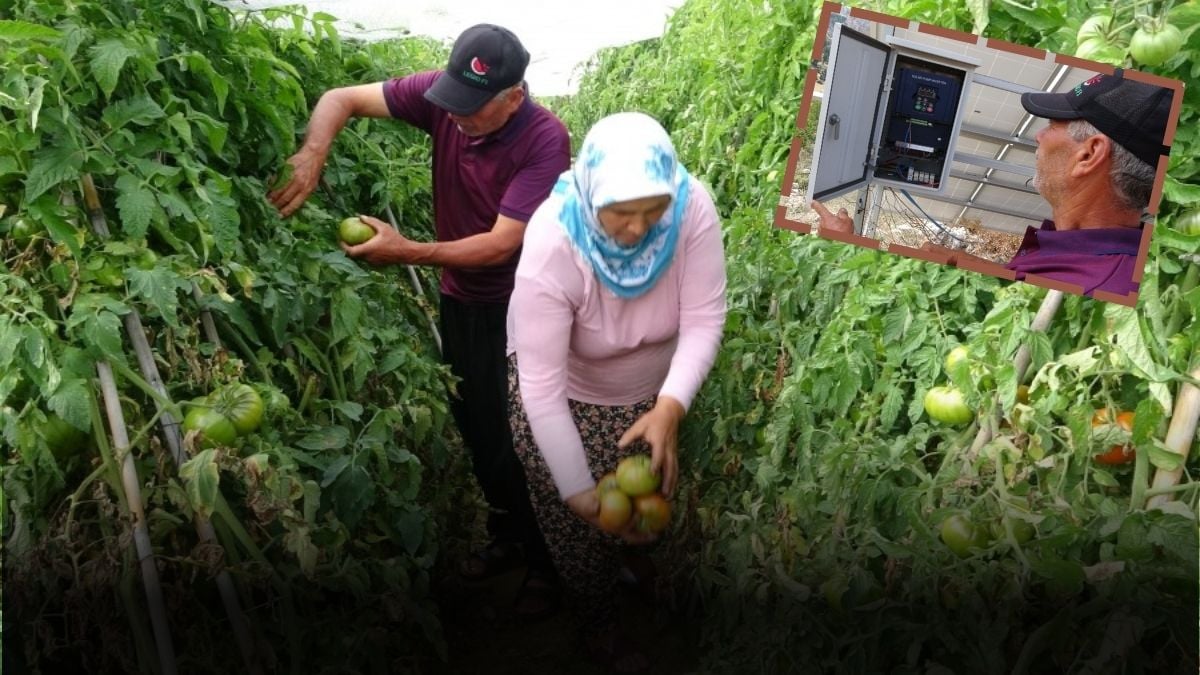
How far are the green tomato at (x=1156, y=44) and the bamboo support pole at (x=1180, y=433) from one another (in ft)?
1.61

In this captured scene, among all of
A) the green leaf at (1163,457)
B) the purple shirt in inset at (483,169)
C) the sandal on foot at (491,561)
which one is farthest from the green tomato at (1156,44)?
the sandal on foot at (491,561)

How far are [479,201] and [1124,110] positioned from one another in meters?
1.61

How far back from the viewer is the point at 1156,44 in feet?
4.36

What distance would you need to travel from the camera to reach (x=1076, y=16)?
1597 mm

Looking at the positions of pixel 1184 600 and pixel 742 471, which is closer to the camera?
pixel 1184 600

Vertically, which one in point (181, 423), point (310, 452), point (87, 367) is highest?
point (87, 367)

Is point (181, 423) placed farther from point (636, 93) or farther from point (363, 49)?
point (636, 93)

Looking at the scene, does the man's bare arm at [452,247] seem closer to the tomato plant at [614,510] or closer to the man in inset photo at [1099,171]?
the tomato plant at [614,510]

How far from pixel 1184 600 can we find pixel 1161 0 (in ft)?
2.95

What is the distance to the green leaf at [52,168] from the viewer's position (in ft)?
5.28

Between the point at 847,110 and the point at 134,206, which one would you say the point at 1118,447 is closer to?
the point at 847,110

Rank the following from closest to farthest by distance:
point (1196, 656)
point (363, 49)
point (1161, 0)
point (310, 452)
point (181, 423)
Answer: point (1196, 656)
point (1161, 0)
point (181, 423)
point (310, 452)
point (363, 49)

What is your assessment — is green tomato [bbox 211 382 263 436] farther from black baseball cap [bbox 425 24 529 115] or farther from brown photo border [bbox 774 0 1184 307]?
brown photo border [bbox 774 0 1184 307]

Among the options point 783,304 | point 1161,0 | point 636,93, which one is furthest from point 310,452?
point 636,93
